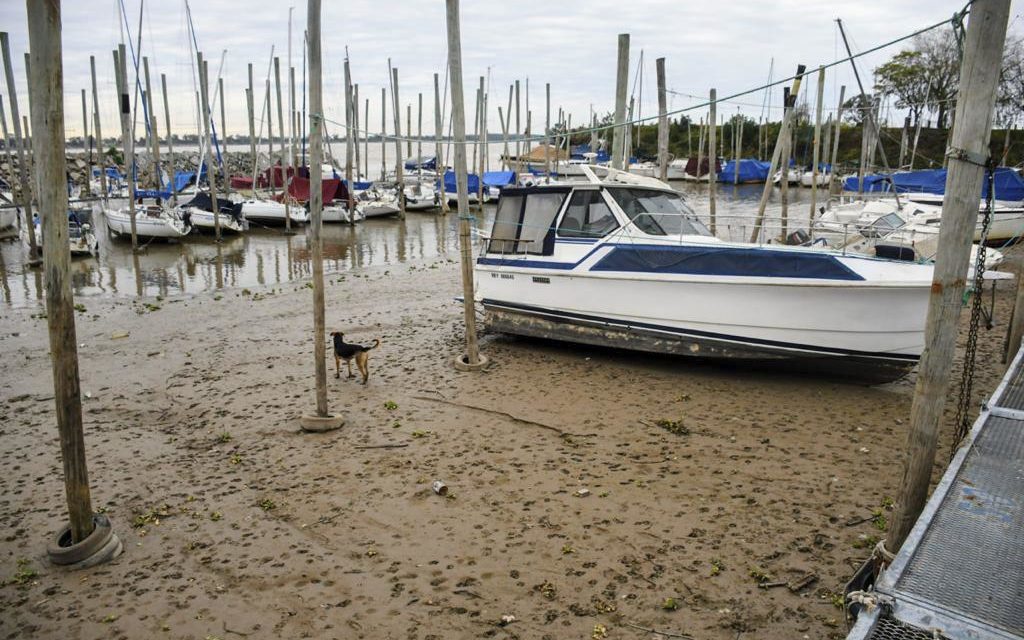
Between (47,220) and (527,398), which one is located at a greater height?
(47,220)

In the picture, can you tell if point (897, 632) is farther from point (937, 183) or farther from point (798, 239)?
point (937, 183)

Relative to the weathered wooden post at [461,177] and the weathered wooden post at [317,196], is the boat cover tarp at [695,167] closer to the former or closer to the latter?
the weathered wooden post at [461,177]

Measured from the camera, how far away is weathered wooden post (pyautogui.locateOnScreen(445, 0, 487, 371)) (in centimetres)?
909

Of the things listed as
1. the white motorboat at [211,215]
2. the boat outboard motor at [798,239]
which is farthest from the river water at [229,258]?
the boat outboard motor at [798,239]

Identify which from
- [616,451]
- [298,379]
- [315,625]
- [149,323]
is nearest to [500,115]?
[149,323]

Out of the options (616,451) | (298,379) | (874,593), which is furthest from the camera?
(298,379)

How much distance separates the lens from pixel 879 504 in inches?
224

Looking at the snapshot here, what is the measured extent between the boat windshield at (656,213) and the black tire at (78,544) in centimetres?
728

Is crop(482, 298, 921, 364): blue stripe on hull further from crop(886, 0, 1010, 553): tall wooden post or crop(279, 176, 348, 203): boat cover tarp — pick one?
crop(279, 176, 348, 203): boat cover tarp

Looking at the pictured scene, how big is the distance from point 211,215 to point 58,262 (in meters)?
23.8

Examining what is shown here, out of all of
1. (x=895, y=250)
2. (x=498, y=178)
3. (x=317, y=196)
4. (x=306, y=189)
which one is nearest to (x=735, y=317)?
(x=895, y=250)

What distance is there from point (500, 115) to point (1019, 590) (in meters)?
40.6

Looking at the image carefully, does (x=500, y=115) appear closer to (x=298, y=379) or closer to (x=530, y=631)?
(x=298, y=379)

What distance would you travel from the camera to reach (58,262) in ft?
15.5
